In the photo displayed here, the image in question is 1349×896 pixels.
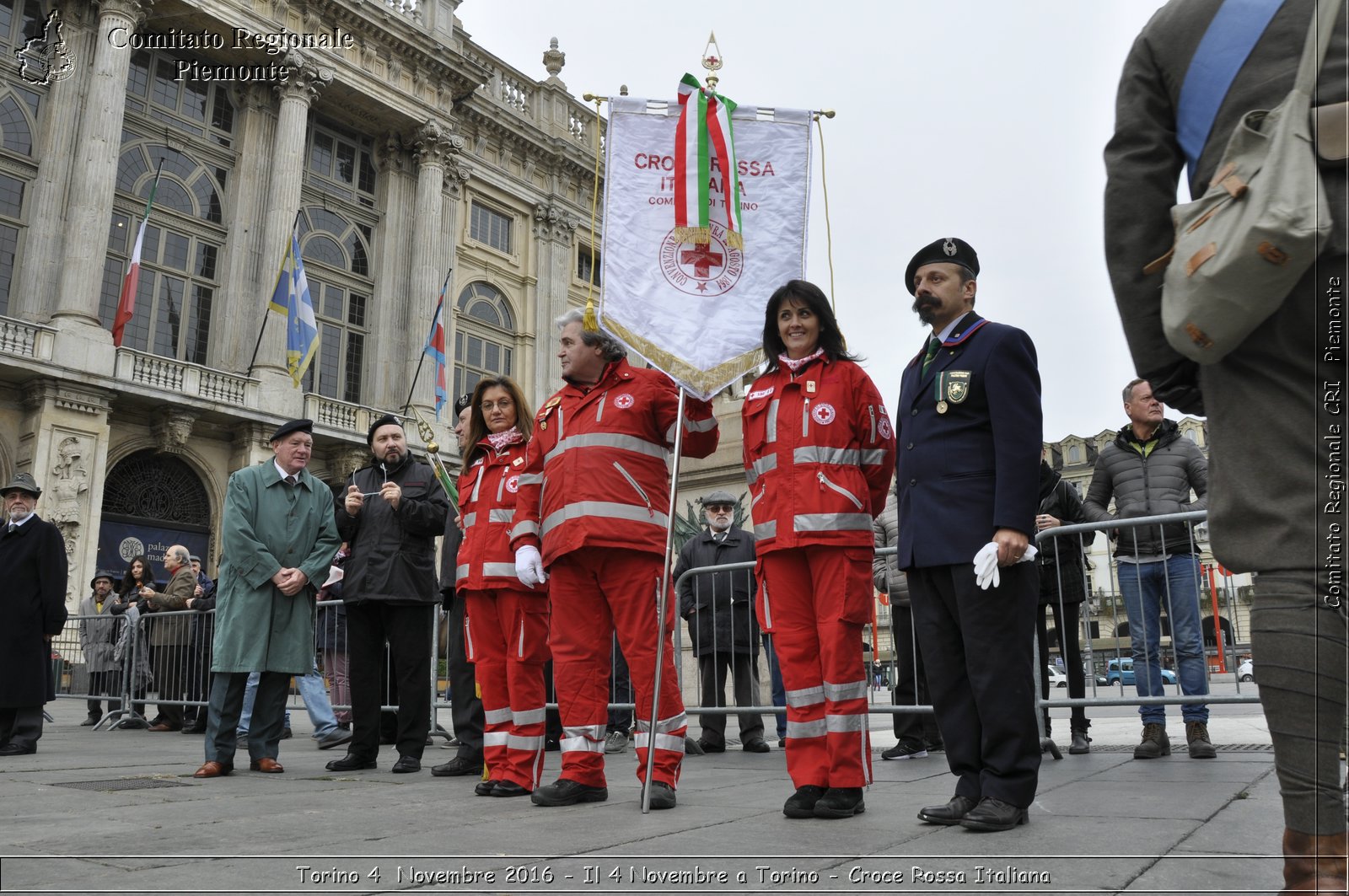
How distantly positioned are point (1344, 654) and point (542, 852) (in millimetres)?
2001

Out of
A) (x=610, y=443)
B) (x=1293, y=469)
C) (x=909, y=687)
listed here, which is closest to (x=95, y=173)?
(x=909, y=687)

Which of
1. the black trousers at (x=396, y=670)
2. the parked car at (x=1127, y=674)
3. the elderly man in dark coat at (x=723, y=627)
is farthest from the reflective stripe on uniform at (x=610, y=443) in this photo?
the elderly man in dark coat at (x=723, y=627)

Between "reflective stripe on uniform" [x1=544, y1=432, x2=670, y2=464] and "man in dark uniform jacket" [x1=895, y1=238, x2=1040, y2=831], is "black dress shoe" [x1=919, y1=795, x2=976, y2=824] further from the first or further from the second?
"reflective stripe on uniform" [x1=544, y1=432, x2=670, y2=464]

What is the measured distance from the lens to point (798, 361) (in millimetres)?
4168

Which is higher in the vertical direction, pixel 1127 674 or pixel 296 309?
pixel 296 309

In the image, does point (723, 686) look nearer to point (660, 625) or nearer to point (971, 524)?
point (660, 625)

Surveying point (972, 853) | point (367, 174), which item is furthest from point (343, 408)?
point (972, 853)

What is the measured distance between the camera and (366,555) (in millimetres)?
6117

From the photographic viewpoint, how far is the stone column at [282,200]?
2477cm

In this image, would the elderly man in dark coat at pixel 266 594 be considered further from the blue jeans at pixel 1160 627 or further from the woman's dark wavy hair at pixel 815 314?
the blue jeans at pixel 1160 627

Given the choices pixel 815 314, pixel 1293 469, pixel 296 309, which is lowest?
pixel 1293 469

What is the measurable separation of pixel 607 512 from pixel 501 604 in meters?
1.04

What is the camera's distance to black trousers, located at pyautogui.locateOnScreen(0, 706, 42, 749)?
7.59m

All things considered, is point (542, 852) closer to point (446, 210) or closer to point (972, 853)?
point (972, 853)
